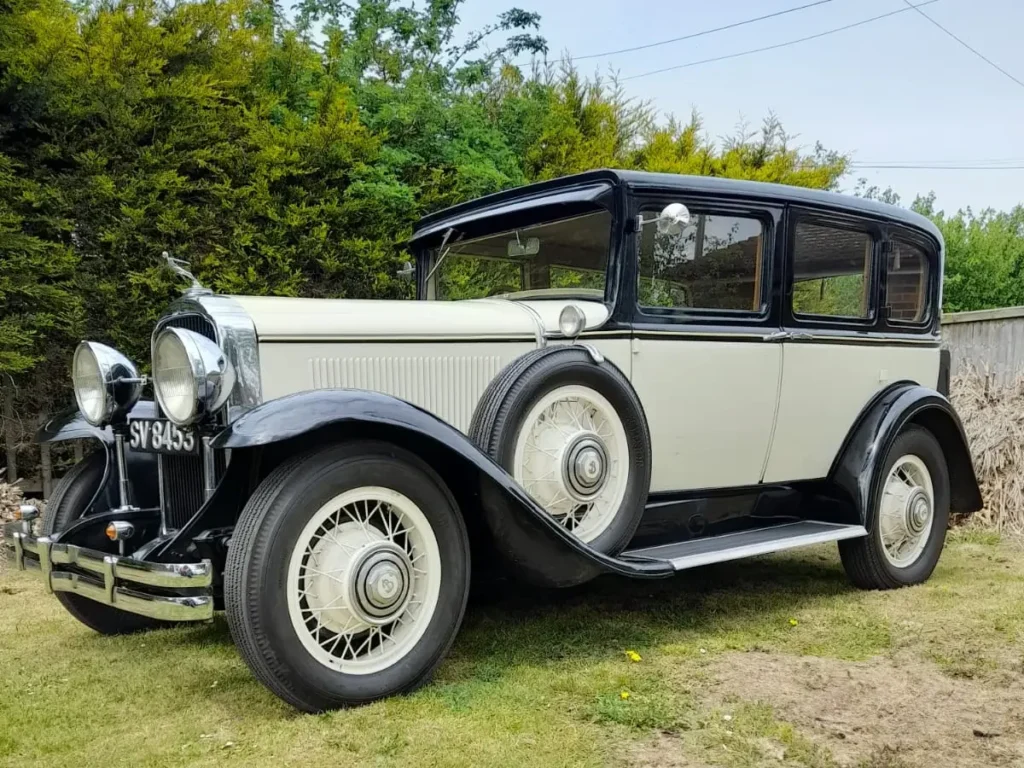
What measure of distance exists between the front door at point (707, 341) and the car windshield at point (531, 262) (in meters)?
0.23

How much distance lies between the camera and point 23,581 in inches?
192

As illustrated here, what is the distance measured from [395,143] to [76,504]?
16.9 feet

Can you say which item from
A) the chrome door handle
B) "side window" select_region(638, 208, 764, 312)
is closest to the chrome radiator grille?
"side window" select_region(638, 208, 764, 312)

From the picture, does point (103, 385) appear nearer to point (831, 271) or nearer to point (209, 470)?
point (209, 470)

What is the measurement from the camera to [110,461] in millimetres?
3666

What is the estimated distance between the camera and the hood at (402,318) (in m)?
3.20

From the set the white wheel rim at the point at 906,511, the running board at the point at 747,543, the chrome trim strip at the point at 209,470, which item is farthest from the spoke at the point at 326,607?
the white wheel rim at the point at 906,511

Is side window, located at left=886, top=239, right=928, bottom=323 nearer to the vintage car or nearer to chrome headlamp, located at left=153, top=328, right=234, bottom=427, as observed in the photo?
the vintage car

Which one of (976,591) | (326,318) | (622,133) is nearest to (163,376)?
(326,318)

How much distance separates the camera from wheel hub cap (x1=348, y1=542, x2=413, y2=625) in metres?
2.78

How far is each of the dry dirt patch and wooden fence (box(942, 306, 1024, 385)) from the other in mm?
4534

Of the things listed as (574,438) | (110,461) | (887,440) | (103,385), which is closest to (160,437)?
(103,385)

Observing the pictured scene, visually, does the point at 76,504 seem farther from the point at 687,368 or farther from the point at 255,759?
the point at 687,368

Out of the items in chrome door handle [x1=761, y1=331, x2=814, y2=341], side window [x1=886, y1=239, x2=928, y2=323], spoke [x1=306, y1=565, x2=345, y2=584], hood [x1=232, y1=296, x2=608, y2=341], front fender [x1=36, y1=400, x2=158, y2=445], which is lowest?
spoke [x1=306, y1=565, x2=345, y2=584]
